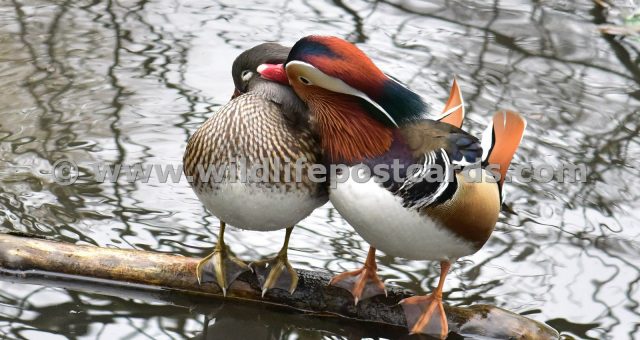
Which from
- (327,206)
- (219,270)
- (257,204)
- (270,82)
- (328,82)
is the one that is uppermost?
(328,82)

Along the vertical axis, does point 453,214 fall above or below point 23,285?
above

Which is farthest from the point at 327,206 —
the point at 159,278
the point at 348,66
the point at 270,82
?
the point at 348,66

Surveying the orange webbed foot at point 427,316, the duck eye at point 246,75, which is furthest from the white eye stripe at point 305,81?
the orange webbed foot at point 427,316

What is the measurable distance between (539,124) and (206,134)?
208 cm

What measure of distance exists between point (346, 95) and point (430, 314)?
759mm

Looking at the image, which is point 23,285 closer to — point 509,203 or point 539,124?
point 509,203

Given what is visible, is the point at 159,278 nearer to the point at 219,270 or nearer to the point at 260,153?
the point at 219,270

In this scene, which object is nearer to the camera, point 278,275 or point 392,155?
point 392,155

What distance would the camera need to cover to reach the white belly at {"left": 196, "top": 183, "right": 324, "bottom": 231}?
2707mm

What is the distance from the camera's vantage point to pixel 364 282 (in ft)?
10.1

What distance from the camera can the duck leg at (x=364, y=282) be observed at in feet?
10.0

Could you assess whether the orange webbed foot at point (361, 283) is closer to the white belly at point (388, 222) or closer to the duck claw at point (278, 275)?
→ the duck claw at point (278, 275)

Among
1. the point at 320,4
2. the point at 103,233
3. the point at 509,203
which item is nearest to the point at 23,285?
the point at 103,233

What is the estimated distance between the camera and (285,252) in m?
3.09
